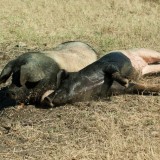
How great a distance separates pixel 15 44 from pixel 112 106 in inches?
177

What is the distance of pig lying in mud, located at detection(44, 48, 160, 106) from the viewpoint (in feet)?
21.0

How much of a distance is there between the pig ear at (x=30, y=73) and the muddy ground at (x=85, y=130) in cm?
36

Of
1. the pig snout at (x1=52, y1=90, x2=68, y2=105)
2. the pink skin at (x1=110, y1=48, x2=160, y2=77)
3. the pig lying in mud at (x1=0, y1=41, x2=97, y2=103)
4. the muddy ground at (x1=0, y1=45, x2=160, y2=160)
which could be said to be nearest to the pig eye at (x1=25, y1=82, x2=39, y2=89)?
the pig lying in mud at (x1=0, y1=41, x2=97, y2=103)

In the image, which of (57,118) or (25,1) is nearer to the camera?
(57,118)

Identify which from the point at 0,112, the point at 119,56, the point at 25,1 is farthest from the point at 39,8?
the point at 0,112

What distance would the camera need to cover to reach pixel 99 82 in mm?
6672

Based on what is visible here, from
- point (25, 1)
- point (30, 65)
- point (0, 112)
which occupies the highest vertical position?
point (30, 65)

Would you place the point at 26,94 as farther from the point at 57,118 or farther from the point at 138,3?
the point at 138,3

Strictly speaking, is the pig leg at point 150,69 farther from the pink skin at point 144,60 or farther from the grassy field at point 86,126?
the grassy field at point 86,126

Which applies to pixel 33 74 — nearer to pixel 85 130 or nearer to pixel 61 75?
pixel 61 75

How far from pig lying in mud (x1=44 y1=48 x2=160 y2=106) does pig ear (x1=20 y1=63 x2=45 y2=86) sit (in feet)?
0.87

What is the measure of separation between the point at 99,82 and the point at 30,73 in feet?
3.09

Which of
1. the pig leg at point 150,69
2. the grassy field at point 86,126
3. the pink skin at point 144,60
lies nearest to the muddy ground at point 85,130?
the grassy field at point 86,126

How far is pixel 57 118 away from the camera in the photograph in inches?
233
